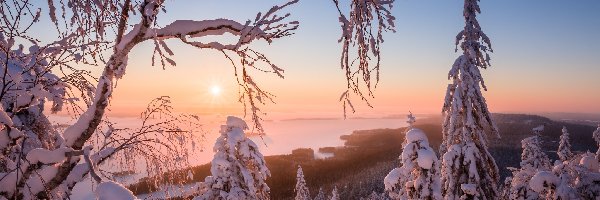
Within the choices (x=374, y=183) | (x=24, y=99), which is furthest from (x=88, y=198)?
(x=24, y=99)

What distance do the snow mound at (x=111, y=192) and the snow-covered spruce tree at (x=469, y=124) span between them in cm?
1313

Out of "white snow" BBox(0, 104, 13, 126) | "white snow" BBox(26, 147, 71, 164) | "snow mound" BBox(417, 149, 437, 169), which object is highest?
"white snow" BBox(0, 104, 13, 126)

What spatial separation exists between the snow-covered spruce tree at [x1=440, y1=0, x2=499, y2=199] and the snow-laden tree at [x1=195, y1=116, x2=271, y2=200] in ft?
22.2

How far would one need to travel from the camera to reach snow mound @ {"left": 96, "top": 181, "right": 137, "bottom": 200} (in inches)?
89.5

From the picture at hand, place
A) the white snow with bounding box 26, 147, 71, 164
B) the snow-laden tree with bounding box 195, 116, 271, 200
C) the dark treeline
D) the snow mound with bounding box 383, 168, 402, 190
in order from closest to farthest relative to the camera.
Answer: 1. the white snow with bounding box 26, 147, 71, 164
2. the snow-laden tree with bounding box 195, 116, 271, 200
3. the snow mound with bounding box 383, 168, 402, 190
4. the dark treeline

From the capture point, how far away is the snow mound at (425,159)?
12211 mm

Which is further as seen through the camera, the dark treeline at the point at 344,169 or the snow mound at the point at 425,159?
the dark treeline at the point at 344,169

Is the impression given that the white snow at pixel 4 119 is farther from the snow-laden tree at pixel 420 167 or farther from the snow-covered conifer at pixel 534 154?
the snow-covered conifer at pixel 534 154

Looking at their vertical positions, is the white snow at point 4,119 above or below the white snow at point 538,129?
above

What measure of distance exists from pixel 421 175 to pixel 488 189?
303cm

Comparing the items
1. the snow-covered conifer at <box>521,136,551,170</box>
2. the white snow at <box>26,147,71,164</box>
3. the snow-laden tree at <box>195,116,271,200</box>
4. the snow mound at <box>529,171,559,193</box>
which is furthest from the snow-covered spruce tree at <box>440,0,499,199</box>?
the white snow at <box>26,147,71,164</box>

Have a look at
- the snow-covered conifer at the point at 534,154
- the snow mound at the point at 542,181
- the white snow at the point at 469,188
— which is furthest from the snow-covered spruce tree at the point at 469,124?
the snow-covered conifer at the point at 534,154

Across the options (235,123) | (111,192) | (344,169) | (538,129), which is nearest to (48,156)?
(111,192)

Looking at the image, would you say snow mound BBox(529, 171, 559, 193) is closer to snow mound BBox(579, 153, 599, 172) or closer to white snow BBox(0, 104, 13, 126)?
snow mound BBox(579, 153, 599, 172)
